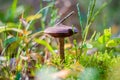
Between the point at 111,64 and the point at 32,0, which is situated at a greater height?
the point at 32,0

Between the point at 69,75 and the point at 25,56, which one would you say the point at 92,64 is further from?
the point at 25,56

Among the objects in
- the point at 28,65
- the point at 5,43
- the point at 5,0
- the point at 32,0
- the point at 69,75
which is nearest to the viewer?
the point at 69,75

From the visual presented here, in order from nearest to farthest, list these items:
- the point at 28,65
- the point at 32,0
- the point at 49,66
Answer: the point at 49,66 < the point at 28,65 < the point at 32,0

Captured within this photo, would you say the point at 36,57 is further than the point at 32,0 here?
No

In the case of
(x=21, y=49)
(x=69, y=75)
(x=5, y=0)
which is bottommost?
(x=69, y=75)

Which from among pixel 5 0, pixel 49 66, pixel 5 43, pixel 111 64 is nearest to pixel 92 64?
pixel 111 64

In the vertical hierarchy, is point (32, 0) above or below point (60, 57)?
above

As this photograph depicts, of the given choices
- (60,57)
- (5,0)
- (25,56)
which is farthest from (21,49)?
(5,0)

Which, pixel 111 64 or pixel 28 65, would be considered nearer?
pixel 111 64

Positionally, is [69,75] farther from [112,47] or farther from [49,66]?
[112,47]
